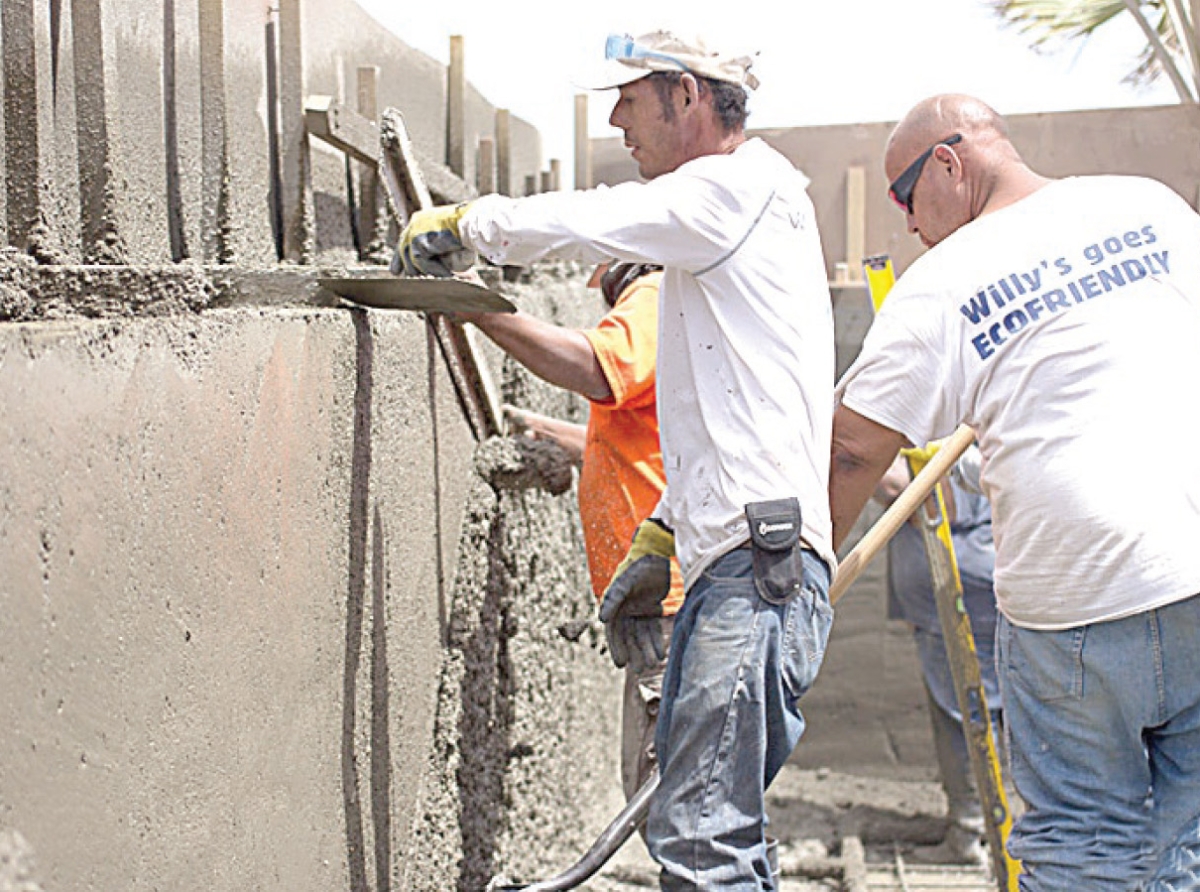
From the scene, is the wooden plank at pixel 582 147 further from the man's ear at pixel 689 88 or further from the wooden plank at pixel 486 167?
the man's ear at pixel 689 88

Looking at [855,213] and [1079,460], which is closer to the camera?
[1079,460]

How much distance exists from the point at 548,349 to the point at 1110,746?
133 centimetres

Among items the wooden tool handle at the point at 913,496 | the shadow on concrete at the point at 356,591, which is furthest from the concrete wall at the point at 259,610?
the wooden tool handle at the point at 913,496

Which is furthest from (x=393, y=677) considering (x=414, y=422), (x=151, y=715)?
(x=151, y=715)

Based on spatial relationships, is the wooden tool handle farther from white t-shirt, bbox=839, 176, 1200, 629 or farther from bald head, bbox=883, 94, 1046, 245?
bald head, bbox=883, 94, 1046, 245

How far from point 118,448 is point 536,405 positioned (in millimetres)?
2844

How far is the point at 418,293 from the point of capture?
8.71 feet

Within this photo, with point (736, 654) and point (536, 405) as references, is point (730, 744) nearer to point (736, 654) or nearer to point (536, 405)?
point (736, 654)

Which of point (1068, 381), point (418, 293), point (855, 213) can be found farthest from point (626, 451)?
point (855, 213)

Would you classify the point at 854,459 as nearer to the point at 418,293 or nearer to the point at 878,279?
the point at 418,293

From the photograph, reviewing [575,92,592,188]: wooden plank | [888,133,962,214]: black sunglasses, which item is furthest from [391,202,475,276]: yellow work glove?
[575,92,592,188]: wooden plank

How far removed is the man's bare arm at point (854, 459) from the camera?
2617mm

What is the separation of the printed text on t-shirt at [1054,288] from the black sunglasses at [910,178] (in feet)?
1.24

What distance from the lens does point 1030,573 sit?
2.53 meters
